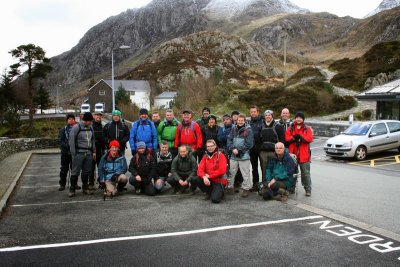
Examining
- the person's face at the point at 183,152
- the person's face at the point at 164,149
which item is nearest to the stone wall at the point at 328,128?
the person's face at the point at 164,149

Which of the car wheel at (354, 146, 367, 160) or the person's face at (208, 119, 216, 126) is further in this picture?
the car wheel at (354, 146, 367, 160)

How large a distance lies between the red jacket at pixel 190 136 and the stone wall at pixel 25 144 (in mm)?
11409

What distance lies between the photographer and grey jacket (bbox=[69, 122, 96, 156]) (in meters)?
9.27

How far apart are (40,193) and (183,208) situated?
4.14 meters

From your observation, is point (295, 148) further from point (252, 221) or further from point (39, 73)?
point (39, 73)

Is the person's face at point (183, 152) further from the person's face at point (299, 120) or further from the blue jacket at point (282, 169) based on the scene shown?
the person's face at point (299, 120)

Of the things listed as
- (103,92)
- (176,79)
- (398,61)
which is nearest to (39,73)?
(103,92)

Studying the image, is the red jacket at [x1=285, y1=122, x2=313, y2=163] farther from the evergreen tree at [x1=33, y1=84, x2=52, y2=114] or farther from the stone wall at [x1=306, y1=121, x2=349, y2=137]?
the evergreen tree at [x1=33, y1=84, x2=52, y2=114]

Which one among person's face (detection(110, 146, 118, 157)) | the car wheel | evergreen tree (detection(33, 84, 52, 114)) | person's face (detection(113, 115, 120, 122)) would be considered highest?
evergreen tree (detection(33, 84, 52, 114))

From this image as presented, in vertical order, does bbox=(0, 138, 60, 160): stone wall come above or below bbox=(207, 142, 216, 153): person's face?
below

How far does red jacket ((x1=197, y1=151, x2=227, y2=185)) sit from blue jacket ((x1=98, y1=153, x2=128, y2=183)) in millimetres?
2028

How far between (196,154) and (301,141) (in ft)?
8.87

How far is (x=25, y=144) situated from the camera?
21484 millimetres

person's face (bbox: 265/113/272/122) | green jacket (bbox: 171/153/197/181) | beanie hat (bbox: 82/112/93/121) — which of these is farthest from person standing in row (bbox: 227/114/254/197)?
beanie hat (bbox: 82/112/93/121)
